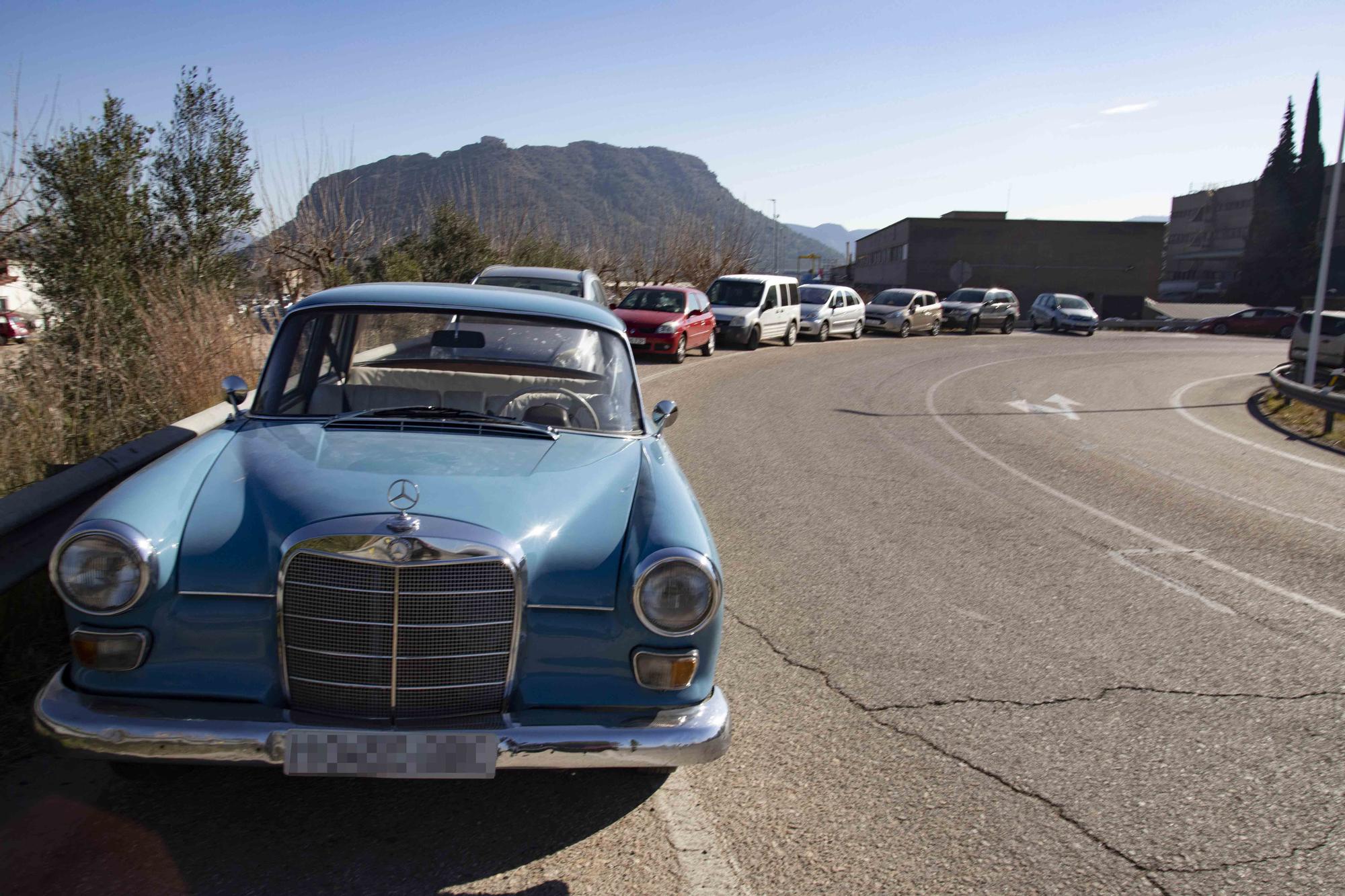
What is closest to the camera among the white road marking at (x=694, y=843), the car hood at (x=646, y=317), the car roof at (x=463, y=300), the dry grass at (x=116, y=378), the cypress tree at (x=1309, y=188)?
the white road marking at (x=694, y=843)

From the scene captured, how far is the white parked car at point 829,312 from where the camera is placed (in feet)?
97.1

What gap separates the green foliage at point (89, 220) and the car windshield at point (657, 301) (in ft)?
41.9

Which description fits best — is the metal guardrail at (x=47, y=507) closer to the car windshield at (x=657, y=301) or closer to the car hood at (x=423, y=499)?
the car hood at (x=423, y=499)

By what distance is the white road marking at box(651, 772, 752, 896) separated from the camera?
9.76 feet

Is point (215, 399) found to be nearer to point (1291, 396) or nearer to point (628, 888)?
point (628, 888)

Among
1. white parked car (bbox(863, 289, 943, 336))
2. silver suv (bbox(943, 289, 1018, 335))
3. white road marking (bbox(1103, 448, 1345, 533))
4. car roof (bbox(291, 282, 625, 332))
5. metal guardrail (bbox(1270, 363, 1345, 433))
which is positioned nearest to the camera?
car roof (bbox(291, 282, 625, 332))

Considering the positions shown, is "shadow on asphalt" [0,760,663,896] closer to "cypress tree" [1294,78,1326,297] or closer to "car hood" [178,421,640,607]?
"car hood" [178,421,640,607]

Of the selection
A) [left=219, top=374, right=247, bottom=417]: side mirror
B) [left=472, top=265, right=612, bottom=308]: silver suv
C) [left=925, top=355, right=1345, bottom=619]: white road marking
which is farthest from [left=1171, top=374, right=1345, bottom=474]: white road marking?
[left=219, top=374, right=247, bottom=417]: side mirror

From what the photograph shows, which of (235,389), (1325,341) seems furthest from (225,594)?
(1325,341)

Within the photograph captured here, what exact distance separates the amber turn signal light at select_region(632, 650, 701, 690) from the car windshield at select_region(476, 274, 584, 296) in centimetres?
1146

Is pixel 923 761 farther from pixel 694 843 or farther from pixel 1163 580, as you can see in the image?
pixel 1163 580

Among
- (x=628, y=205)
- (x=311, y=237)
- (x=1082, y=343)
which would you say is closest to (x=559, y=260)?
(x=311, y=237)

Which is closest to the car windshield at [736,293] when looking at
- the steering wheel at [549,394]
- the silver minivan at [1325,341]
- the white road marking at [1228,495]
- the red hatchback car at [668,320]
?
the red hatchback car at [668,320]

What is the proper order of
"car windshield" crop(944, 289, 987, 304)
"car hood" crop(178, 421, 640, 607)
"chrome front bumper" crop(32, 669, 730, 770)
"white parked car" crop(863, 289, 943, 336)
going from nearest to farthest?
"chrome front bumper" crop(32, 669, 730, 770) → "car hood" crop(178, 421, 640, 607) → "white parked car" crop(863, 289, 943, 336) → "car windshield" crop(944, 289, 987, 304)
